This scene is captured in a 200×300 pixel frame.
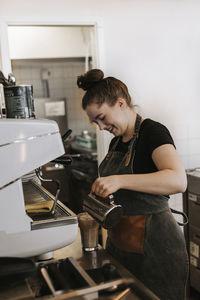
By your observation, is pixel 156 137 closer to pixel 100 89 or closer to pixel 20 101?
pixel 100 89

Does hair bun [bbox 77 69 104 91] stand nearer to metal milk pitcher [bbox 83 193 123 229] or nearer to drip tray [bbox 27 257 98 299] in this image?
metal milk pitcher [bbox 83 193 123 229]

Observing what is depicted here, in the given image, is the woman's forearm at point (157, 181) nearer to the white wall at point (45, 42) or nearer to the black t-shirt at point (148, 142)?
the black t-shirt at point (148, 142)

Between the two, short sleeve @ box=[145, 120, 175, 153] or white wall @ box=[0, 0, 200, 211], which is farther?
white wall @ box=[0, 0, 200, 211]

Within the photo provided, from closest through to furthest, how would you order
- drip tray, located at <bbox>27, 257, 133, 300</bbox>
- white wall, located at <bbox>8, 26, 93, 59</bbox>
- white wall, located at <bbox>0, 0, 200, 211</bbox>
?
drip tray, located at <bbox>27, 257, 133, 300</bbox>
white wall, located at <bbox>0, 0, 200, 211</bbox>
white wall, located at <bbox>8, 26, 93, 59</bbox>

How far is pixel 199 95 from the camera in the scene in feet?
12.1

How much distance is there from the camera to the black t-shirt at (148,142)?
5.62 ft

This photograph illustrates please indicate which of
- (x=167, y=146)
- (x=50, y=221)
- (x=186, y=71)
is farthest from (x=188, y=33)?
(x=50, y=221)

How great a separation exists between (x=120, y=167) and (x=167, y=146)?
1.04 feet

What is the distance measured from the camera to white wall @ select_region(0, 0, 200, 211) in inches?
130

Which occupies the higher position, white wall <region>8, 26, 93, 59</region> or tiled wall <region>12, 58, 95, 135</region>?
white wall <region>8, 26, 93, 59</region>

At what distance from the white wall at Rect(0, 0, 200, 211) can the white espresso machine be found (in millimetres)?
2232

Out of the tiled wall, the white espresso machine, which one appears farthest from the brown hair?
the tiled wall

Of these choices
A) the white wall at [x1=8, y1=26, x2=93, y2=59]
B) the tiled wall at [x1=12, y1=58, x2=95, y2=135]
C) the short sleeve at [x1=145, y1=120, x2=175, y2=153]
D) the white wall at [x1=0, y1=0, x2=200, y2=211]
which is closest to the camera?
the short sleeve at [x1=145, y1=120, x2=175, y2=153]

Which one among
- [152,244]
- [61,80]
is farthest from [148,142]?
[61,80]
